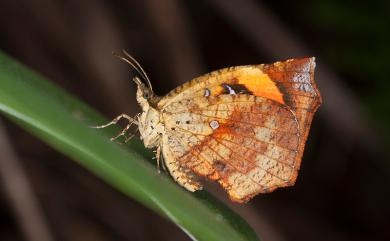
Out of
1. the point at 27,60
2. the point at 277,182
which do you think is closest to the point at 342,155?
the point at 27,60

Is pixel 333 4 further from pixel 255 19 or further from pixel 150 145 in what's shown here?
pixel 150 145

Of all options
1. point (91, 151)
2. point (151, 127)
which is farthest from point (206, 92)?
point (91, 151)

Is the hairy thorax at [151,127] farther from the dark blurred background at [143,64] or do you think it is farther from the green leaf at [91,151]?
the dark blurred background at [143,64]

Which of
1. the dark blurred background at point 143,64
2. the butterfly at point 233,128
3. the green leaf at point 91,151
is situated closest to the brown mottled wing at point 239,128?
the butterfly at point 233,128

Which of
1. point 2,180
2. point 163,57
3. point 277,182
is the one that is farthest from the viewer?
point 163,57

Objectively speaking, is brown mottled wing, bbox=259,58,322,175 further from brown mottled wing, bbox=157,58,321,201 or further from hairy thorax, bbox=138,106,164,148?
hairy thorax, bbox=138,106,164,148

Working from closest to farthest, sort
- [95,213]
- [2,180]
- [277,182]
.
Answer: [277,182] → [2,180] → [95,213]

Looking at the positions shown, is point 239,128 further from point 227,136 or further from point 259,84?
point 259,84
